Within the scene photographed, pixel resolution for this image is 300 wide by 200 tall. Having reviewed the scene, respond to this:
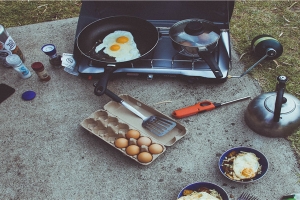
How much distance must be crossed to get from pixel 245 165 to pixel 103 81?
94cm

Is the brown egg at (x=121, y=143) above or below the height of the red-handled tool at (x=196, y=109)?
above

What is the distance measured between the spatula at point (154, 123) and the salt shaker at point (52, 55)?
65 cm

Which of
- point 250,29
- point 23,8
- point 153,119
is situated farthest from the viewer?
point 23,8

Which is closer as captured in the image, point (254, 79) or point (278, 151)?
point (278, 151)

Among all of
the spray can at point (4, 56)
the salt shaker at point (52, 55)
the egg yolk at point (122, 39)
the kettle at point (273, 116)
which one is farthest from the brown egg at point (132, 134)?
the spray can at point (4, 56)

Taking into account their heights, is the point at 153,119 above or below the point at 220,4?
below

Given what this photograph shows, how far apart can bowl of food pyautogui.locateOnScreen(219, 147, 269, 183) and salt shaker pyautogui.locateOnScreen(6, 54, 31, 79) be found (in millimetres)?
1507

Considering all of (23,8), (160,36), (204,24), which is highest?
(204,24)

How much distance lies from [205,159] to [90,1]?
4.87ft

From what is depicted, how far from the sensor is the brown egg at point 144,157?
168cm

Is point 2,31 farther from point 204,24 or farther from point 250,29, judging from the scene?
point 250,29

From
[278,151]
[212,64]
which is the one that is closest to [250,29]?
[212,64]

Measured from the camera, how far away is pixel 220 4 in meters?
2.31

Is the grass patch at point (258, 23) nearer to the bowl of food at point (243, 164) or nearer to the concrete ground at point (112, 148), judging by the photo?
the concrete ground at point (112, 148)
